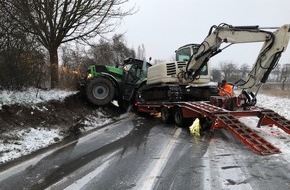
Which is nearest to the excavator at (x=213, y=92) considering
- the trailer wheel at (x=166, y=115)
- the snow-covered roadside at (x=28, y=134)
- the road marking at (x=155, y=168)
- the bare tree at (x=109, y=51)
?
the trailer wheel at (x=166, y=115)

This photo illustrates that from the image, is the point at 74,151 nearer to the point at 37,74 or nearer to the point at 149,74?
the point at 37,74

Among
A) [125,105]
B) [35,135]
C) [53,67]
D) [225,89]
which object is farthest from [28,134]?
[225,89]

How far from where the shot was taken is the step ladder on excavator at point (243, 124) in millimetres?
9383

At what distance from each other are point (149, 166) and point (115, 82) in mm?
10342

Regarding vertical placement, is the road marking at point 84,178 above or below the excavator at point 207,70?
below

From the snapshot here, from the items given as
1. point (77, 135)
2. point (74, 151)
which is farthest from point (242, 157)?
point (77, 135)

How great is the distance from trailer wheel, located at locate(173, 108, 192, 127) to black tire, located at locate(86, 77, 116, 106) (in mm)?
4367

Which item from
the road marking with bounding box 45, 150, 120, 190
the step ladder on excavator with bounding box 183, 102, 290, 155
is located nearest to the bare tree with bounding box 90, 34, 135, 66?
the step ladder on excavator with bounding box 183, 102, 290, 155

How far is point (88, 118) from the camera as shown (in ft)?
48.8

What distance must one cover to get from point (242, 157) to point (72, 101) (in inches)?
355

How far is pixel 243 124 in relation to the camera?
10.9 meters

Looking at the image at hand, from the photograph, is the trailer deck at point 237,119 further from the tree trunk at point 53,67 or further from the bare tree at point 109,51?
the bare tree at point 109,51

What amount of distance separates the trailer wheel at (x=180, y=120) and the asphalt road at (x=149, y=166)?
2.18 metres

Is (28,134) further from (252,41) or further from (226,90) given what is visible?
(226,90)
